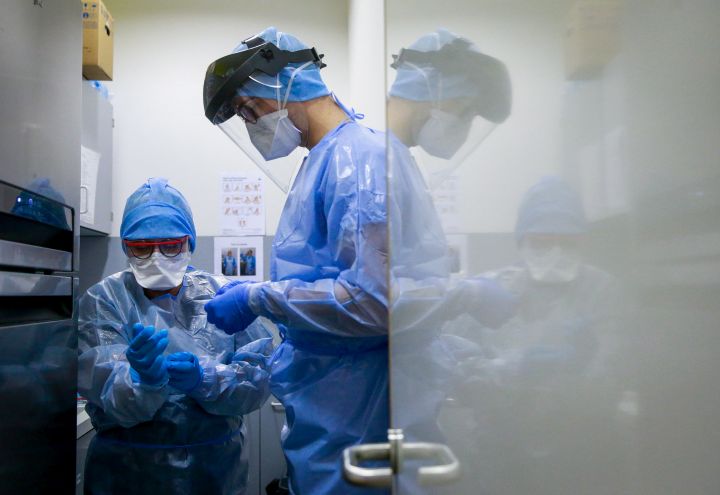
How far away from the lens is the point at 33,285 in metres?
0.80

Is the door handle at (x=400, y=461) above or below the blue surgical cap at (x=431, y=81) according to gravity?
below

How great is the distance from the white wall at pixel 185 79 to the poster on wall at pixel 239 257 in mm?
81

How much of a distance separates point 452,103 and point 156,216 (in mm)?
1158

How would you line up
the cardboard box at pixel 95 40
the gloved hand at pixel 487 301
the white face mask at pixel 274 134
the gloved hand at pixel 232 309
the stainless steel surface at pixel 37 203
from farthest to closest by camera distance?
1. the cardboard box at pixel 95 40
2. the white face mask at pixel 274 134
3. the gloved hand at pixel 232 309
4. the stainless steel surface at pixel 37 203
5. the gloved hand at pixel 487 301

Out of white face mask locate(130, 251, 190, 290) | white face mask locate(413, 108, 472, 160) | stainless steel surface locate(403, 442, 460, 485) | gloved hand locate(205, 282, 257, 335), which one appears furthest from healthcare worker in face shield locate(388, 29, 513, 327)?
white face mask locate(130, 251, 190, 290)

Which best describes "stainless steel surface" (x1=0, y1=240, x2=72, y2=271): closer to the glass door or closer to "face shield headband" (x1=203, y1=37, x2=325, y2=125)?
"face shield headband" (x1=203, y1=37, x2=325, y2=125)

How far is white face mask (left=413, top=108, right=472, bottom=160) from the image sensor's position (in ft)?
1.75

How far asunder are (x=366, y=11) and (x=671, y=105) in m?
1.81

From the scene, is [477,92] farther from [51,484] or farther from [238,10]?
[238,10]

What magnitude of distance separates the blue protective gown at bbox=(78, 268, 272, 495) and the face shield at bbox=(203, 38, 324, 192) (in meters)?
0.56

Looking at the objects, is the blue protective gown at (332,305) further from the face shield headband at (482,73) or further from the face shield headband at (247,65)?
the face shield headband at (482,73)

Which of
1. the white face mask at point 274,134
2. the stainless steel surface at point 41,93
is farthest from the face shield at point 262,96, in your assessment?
the stainless steel surface at point 41,93

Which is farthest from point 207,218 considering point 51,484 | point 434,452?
point 434,452

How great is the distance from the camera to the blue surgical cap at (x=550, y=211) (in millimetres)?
319
